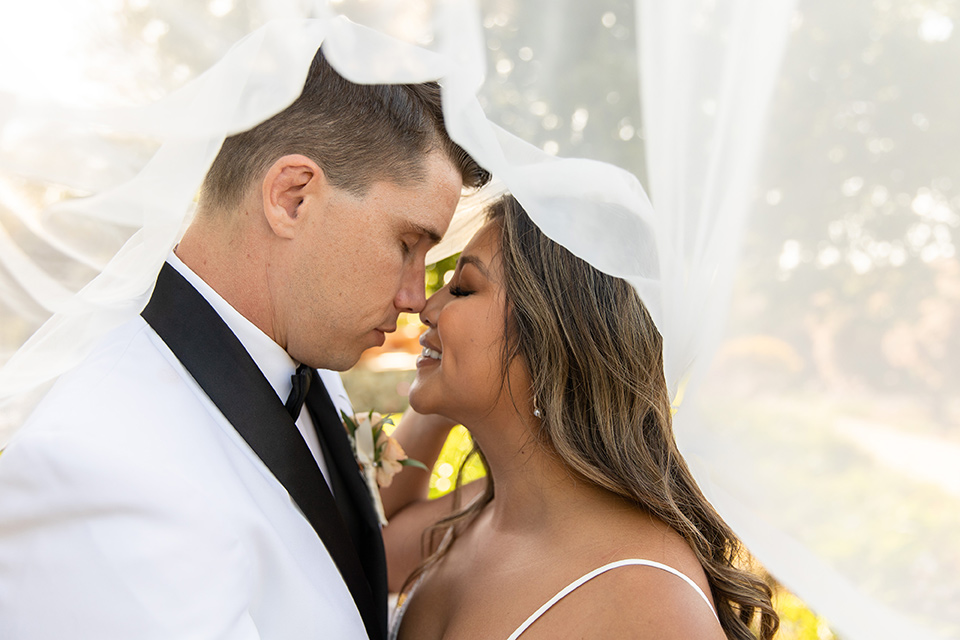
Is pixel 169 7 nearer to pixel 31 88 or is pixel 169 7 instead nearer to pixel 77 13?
pixel 77 13

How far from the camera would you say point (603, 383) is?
7.42 ft

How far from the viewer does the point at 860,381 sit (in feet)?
3.48

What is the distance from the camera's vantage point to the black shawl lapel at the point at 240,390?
6.39 ft

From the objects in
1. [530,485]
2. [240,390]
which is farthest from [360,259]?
[530,485]

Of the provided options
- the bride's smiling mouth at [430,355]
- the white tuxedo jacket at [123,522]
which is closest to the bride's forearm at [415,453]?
the bride's smiling mouth at [430,355]

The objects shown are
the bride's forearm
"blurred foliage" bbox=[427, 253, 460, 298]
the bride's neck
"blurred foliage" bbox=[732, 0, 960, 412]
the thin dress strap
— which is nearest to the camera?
→ "blurred foliage" bbox=[732, 0, 960, 412]

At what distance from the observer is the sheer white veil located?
1033 millimetres

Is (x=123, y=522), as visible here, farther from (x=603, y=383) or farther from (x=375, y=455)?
(x=603, y=383)

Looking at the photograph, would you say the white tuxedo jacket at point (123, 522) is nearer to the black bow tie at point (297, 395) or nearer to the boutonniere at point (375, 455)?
the black bow tie at point (297, 395)

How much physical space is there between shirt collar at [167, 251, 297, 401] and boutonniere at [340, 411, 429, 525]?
16.8 inches

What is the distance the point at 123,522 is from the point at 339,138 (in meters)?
1.14

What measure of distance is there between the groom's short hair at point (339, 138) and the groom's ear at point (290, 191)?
4 centimetres

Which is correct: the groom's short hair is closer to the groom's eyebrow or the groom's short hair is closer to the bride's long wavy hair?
the groom's eyebrow

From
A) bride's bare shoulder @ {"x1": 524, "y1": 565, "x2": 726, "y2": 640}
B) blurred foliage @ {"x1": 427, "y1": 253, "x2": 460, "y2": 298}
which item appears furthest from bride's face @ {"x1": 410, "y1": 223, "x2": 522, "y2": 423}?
blurred foliage @ {"x1": 427, "y1": 253, "x2": 460, "y2": 298}
